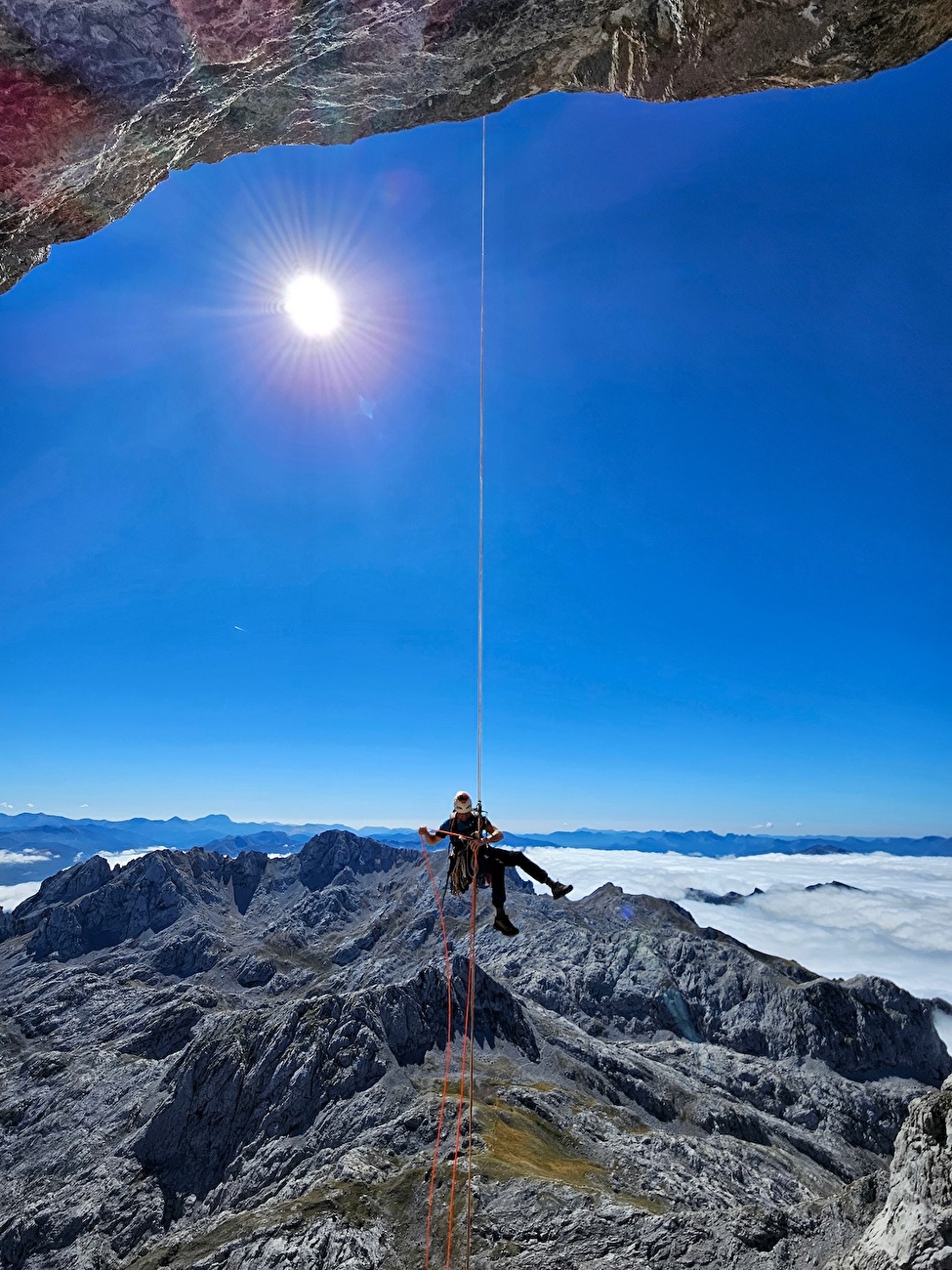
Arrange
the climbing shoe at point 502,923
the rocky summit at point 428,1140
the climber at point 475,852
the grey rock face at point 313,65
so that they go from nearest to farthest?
the grey rock face at point 313,65 → the climber at point 475,852 → the climbing shoe at point 502,923 → the rocky summit at point 428,1140

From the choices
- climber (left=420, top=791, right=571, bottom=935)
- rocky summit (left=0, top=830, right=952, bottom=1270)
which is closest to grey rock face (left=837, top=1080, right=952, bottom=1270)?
rocky summit (left=0, top=830, right=952, bottom=1270)

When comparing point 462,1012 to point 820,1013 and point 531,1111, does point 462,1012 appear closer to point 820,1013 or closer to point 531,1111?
point 531,1111

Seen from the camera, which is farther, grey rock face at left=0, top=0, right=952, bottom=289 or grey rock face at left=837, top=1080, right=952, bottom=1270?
grey rock face at left=837, top=1080, right=952, bottom=1270

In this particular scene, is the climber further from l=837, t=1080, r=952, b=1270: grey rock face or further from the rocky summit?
the rocky summit

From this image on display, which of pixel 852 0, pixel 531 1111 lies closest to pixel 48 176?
pixel 852 0

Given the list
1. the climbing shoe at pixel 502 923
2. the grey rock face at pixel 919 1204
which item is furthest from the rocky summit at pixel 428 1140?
the climbing shoe at pixel 502 923

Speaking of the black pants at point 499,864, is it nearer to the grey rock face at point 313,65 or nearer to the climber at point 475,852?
the climber at point 475,852

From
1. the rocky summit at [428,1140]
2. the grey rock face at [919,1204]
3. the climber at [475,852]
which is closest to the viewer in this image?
the grey rock face at [919,1204]
